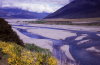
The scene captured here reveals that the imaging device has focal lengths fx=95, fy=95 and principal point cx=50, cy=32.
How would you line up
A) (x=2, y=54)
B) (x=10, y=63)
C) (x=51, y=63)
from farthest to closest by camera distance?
(x=2, y=54)
(x=51, y=63)
(x=10, y=63)

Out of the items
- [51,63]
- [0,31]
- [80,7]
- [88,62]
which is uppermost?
[80,7]

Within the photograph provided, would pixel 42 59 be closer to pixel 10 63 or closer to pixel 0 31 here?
pixel 10 63

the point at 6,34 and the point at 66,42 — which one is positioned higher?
the point at 6,34

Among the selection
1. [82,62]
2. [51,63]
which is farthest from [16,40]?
[82,62]

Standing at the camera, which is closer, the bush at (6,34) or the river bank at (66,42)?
the bush at (6,34)

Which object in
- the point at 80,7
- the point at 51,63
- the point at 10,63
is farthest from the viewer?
the point at 80,7

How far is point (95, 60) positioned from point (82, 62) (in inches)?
42.7

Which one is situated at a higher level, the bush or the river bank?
the bush

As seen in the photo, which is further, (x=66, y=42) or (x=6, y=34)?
(x=66, y=42)

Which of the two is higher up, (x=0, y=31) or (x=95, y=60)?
(x=0, y=31)

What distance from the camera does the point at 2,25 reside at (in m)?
6.64

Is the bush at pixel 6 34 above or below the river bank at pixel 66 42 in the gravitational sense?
above

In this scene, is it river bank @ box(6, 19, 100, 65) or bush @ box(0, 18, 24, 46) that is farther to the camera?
river bank @ box(6, 19, 100, 65)

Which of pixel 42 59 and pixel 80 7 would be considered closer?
pixel 42 59
